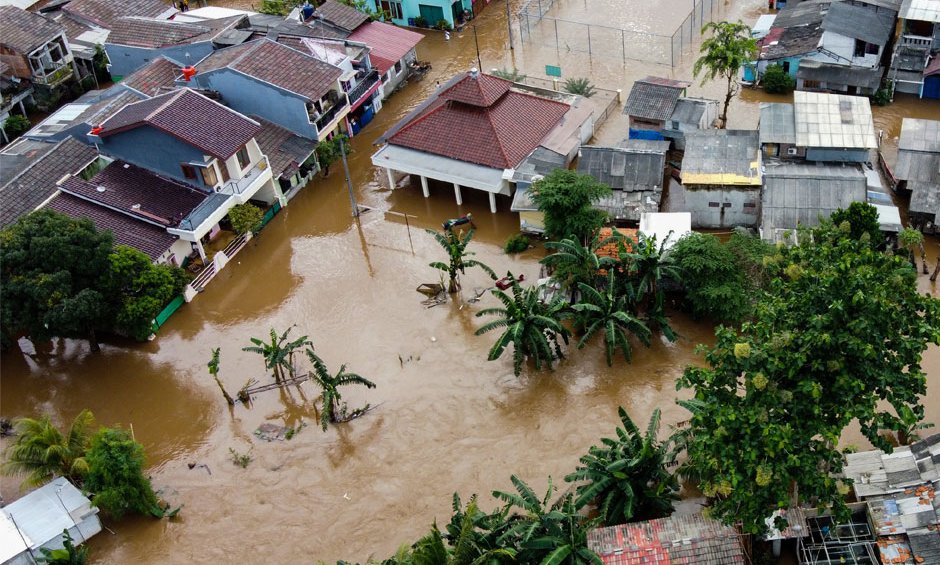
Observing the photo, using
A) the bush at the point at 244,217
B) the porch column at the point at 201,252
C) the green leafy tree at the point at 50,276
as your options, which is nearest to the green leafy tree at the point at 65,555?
the green leafy tree at the point at 50,276

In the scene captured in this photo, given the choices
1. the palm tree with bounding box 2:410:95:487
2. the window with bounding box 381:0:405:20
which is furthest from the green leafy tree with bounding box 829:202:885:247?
the window with bounding box 381:0:405:20

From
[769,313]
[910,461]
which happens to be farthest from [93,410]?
[910,461]

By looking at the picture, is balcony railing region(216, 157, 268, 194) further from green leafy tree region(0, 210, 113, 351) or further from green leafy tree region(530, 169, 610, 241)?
green leafy tree region(530, 169, 610, 241)

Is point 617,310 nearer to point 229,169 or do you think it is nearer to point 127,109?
point 229,169

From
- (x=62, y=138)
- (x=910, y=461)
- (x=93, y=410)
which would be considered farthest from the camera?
(x=62, y=138)

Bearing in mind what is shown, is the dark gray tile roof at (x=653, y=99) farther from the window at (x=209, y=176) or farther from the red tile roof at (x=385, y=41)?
the window at (x=209, y=176)

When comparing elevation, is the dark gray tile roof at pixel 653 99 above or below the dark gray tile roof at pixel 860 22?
below
